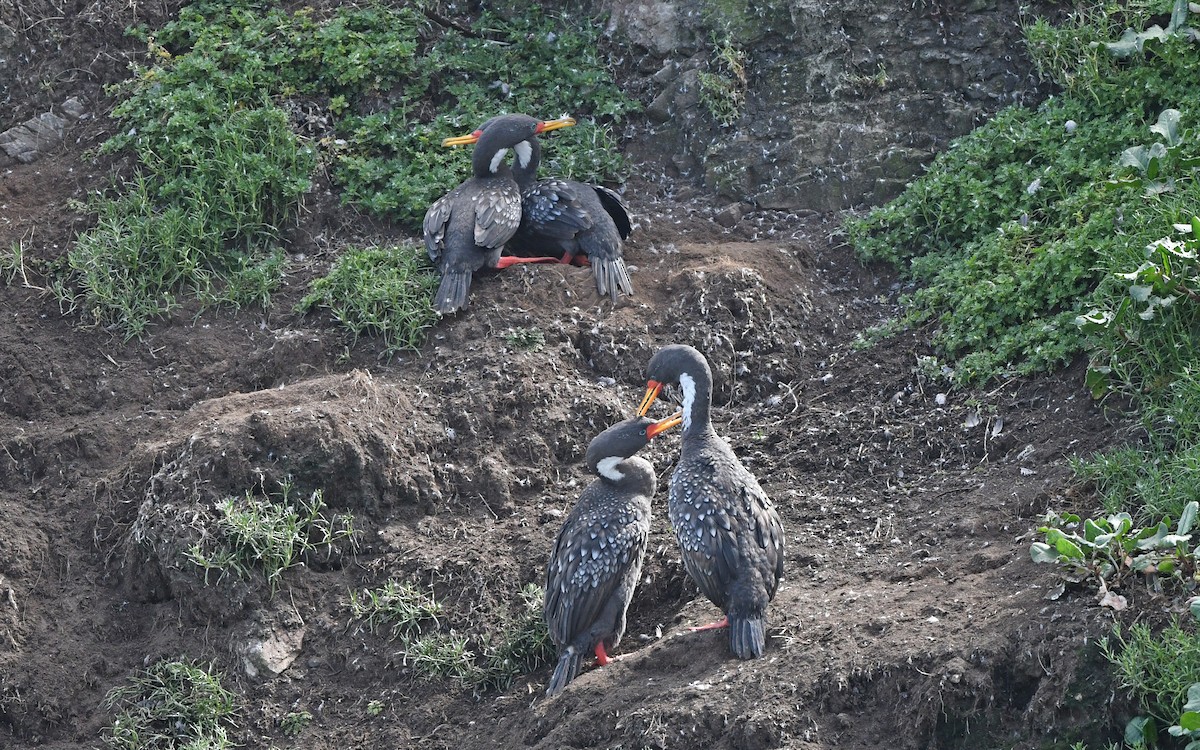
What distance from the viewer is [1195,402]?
6.34 metres

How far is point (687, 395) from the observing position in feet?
23.0

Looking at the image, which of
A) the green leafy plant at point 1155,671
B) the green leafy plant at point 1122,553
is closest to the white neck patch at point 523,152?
the green leafy plant at point 1122,553

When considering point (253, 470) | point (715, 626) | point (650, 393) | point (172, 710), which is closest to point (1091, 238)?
point (650, 393)

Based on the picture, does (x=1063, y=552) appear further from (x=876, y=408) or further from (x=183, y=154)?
(x=183, y=154)

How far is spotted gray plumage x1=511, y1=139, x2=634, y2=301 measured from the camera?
840cm

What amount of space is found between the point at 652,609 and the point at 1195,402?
9.13 feet

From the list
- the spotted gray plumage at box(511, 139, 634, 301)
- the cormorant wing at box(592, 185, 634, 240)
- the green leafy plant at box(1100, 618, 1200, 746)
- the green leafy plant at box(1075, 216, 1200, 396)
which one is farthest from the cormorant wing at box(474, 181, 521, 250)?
the green leafy plant at box(1100, 618, 1200, 746)

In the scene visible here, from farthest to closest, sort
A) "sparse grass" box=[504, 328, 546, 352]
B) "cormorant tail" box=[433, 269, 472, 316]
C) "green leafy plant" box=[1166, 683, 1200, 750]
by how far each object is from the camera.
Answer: "cormorant tail" box=[433, 269, 472, 316], "sparse grass" box=[504, 328, 546, 352], "green leafy plant" box=[1166, 683, 1200, 750]

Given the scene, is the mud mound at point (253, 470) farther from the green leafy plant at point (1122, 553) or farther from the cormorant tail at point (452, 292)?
the green leafy plant at point (1122, 553)

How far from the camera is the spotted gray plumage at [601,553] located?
625 cm

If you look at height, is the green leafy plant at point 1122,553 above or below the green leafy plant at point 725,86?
below

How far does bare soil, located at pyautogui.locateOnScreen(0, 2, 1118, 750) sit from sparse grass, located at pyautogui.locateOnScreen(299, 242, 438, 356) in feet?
0.43

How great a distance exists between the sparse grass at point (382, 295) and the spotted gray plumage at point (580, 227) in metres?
0.74

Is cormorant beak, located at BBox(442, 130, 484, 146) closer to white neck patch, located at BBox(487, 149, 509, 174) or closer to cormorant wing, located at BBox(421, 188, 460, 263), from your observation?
white neck patch, located at BBox(487, 149, 509, 174)
